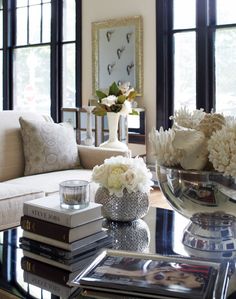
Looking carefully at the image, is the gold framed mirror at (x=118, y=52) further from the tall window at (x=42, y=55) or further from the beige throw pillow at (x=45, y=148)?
the beige throw pillow at (x=45, y=148)

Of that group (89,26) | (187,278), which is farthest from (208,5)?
(187,278)

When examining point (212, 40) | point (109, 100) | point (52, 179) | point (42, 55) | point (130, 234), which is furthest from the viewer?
point (42, 55)

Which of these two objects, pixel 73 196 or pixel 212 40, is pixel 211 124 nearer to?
pixel 73 196

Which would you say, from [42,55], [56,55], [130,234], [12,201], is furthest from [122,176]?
[42,55]

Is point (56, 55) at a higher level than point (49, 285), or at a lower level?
higher

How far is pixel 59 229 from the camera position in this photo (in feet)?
4.45

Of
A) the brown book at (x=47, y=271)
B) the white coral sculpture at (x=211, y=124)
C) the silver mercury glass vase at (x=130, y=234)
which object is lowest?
the brown book at (x=47, y=271)

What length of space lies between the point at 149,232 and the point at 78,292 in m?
0.59

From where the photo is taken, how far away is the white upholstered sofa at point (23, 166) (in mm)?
2621

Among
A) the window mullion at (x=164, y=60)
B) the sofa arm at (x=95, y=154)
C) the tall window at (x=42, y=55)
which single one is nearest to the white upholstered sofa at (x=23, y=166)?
the sofa arm at (x=95, y=154)

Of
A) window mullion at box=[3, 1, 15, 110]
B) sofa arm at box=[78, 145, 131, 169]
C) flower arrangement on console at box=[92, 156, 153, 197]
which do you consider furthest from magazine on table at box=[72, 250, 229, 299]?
window mullion at box=[3, 1, 15, 110]

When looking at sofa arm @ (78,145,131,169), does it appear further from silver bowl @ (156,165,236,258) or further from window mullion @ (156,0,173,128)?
window mullion @ (156,0,173,128)

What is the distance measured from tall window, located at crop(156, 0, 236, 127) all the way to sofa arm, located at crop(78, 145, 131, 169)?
5.68ft

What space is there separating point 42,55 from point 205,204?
516 centimetres
